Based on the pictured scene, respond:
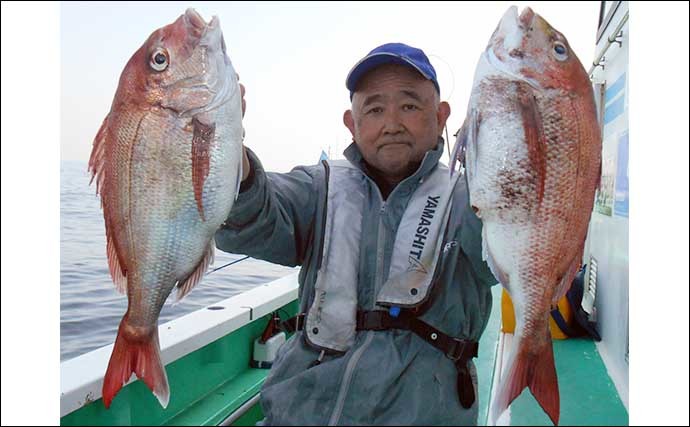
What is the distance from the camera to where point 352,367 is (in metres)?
2.17

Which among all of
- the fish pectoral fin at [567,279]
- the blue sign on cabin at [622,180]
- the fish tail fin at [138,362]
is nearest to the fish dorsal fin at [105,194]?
the fish tail fin at [138,362]

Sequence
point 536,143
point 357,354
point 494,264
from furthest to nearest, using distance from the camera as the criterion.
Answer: point 357,354 → point 494,264 → point 536,143

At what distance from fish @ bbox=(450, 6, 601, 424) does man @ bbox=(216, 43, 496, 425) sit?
0.47 m

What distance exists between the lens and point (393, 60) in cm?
232

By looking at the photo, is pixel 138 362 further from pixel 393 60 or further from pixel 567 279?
pixel 393 60

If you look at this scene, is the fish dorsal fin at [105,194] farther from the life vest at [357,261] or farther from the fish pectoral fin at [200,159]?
the life vest at [357,261]

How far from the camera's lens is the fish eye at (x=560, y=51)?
1469 mm

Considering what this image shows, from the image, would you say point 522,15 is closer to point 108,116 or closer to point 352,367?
point 108,116

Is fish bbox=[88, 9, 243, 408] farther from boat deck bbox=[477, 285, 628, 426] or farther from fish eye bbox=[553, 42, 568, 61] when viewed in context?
boat deck bbox=[477, 285, 628, 426]

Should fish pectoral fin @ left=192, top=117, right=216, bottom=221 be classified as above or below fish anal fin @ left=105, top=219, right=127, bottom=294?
above

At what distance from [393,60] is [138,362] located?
1.51 meters

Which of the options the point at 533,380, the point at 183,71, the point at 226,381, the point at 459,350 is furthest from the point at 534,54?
the point at 226,381

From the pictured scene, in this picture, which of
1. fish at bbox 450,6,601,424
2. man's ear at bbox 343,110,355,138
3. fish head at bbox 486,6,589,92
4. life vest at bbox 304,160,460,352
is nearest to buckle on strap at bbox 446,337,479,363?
→ life vest at bbox 304,160,460,352

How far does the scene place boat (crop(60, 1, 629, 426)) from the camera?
3246 mm
